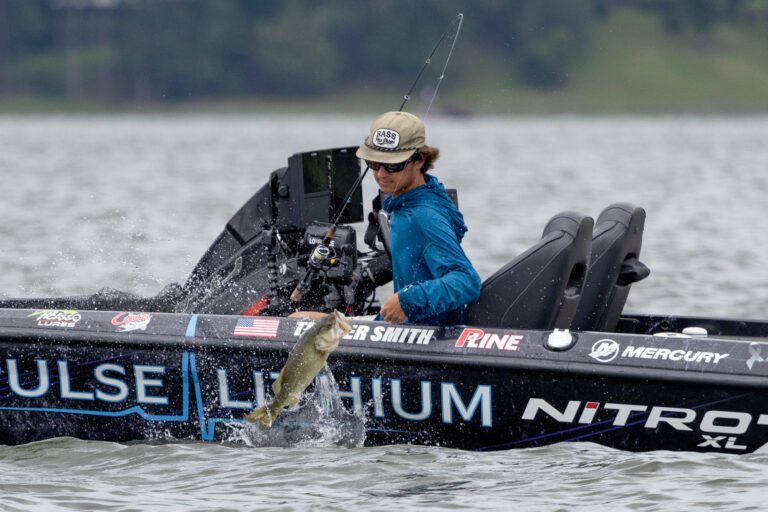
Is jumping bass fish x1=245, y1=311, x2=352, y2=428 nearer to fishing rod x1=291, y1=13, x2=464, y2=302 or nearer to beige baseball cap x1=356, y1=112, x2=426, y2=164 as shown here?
fishing rod x1=291, y1=13, x2=464, y2=302

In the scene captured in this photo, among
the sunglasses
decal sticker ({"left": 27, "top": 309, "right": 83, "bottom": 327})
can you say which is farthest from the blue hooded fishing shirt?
decal sticker ({"left": 27, "top": 309, "right": 83, "bottom": 327})

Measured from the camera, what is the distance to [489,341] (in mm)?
6531

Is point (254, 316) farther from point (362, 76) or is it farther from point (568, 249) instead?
point (362, 76)

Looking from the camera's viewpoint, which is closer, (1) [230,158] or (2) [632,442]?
(2) [632,442]

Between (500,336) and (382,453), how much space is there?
817 mm

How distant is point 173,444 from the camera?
6.99 metres

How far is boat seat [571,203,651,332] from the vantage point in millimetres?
7035

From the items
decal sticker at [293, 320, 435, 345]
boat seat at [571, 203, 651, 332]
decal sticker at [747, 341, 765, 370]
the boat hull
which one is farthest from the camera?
boat seat at [571, 203, 651, 332]

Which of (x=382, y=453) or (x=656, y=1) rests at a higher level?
(x=656, y=1)

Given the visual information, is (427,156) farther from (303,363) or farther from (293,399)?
(293,399)

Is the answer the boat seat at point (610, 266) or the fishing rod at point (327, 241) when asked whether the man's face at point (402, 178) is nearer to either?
the fishing rod at point (327, 241)

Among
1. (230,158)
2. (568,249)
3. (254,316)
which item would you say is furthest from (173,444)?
(230,158)

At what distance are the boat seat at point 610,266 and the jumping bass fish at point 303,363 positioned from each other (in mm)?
1420

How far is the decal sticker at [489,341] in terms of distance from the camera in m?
6.51
